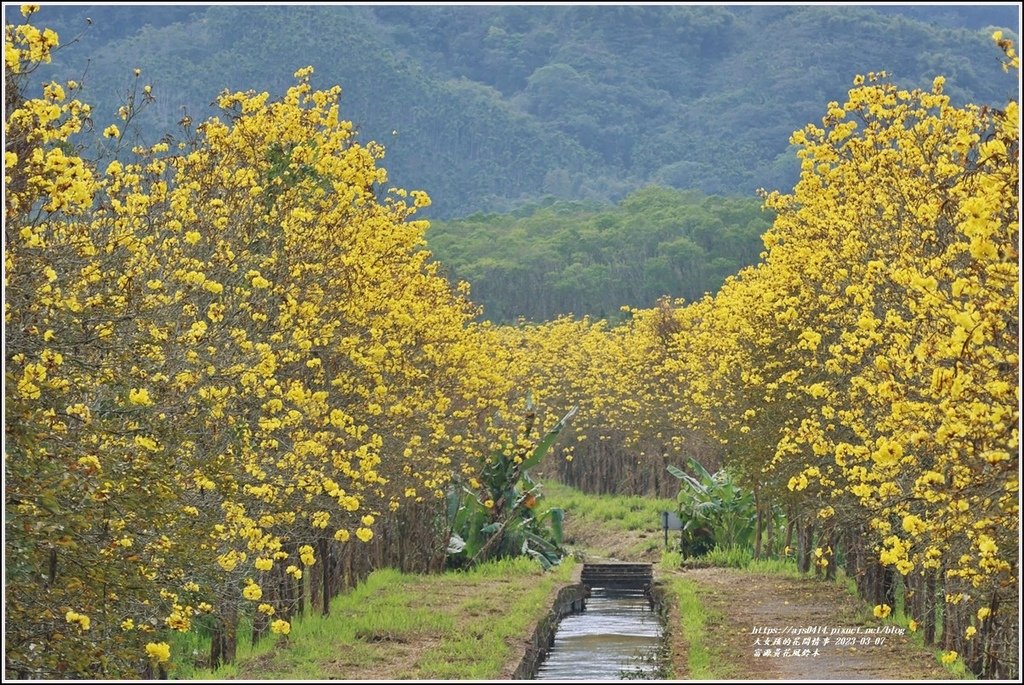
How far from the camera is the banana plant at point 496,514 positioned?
105ft

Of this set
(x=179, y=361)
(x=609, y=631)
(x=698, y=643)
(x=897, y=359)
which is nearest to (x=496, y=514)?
(x=609, y=631)

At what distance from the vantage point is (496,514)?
3350cm

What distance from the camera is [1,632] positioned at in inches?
318

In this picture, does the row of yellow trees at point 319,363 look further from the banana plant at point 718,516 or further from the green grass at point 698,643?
the banana plant at point 718,516

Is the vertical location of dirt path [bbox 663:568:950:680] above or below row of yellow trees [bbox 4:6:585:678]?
below

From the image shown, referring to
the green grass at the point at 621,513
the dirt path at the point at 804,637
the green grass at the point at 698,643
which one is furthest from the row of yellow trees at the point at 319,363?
the green grass at the point at 621,513

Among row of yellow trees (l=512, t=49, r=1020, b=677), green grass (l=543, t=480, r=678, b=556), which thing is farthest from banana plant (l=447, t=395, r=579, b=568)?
green grass (l=543, t=480, r=678, b=556)

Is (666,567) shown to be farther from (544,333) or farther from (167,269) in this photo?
(544,333)

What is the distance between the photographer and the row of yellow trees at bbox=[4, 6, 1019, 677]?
30.1 ft

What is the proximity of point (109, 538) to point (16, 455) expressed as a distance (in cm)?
126

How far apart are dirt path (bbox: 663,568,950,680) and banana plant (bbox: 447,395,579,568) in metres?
5.69

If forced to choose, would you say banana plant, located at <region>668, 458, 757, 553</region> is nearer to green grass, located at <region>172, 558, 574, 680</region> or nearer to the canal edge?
the canal edge

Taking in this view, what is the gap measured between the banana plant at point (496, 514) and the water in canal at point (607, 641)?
230 centimetres

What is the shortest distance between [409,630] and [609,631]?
7368mm
